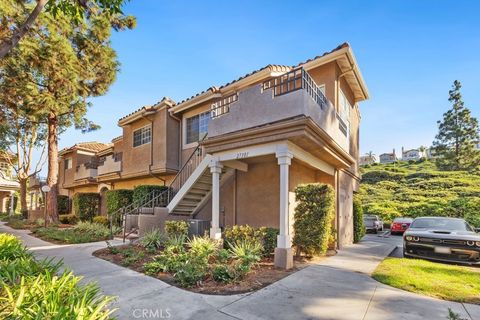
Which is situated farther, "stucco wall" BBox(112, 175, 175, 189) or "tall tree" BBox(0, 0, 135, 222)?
"stucco wall" BBox(112, 175, 175, 189)

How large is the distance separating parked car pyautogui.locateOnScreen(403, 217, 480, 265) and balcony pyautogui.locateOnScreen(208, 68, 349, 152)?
161 inches

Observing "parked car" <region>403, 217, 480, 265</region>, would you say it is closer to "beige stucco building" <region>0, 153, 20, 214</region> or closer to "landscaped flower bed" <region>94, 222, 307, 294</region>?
"landscaped flower bed" <region>94, 222, 307, 294</region>

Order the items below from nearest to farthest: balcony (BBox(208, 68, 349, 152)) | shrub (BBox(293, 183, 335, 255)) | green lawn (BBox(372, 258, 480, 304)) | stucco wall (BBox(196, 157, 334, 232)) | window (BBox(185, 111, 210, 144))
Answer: green lawn (BBox(372, 258, 480, 304))
balcony (BBox(208, 68, 349, 152))
shrub (BBox(293, 183, 335, 255))
stucco wall (BBox(196, 157, 334, 232))
window (BBox(185, 111, 210, 144))

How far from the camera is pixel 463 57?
1075cm

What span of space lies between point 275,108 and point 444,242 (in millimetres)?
6622

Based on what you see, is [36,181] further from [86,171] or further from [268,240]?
[268,240]

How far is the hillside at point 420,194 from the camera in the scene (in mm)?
24531

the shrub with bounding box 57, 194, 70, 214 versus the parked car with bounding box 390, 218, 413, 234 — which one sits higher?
the shrub with bounding box 57, 194, 70, 214

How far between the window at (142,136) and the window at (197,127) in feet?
9.43

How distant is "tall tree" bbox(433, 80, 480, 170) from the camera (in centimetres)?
4030

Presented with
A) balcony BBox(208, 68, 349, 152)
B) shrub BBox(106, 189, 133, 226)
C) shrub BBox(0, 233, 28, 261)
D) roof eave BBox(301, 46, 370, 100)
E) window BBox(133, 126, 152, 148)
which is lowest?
shrub BBox(0, 233, 28, 261)

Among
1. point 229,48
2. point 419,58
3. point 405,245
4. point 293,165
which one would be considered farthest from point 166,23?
point 405,245

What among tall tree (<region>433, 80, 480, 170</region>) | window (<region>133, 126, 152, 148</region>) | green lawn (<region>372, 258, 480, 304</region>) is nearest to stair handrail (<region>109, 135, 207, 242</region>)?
window (<region>133, 126, 152, 148</region>)

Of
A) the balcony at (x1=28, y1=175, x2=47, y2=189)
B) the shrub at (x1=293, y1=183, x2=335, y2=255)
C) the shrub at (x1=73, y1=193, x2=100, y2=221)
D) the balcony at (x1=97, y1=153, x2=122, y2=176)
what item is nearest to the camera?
the shrub at (x1=293, y1=183, x2=335, y2=255)
